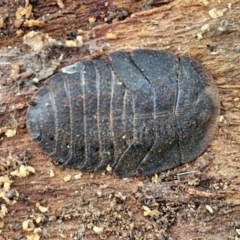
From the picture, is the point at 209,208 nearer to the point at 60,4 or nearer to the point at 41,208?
the point at 41,208

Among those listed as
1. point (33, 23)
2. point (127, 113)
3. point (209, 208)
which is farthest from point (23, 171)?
point (209, 208)

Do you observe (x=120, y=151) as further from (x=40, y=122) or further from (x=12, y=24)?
(x=12, y=24)

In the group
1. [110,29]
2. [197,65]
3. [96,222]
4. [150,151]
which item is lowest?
[96,222]

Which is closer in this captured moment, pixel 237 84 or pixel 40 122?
pixel 40 122

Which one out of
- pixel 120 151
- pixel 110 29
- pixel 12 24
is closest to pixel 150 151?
pixel 120 151

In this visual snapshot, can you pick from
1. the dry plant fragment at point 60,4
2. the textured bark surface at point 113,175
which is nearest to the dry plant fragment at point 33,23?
the textured bark surface at point 113,175

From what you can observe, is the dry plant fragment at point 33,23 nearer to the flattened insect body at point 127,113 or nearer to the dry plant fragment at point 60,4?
the dry plant fragment at point 60,4

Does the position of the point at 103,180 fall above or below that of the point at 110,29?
below
